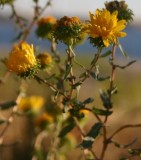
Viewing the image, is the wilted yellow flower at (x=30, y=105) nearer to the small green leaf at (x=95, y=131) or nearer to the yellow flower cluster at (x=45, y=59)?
the yellow flower cluster at (x=45, y=59)

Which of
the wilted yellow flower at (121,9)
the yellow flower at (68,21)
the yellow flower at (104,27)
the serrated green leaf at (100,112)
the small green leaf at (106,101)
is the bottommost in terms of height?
the serrated green leaf at (100,112)

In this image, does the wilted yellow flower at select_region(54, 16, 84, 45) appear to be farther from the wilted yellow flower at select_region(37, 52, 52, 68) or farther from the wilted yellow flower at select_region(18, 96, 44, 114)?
the wilted yellow flower at select_region(18, 96, 44, 114)

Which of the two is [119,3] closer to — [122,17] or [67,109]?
[122,17]

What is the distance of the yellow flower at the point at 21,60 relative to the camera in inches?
75.7

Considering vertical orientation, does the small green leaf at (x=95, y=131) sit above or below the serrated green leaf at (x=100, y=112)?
below

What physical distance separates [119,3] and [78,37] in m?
0.26

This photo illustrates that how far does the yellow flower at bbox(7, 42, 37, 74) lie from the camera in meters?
1.92

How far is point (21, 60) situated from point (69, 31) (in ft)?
0.68

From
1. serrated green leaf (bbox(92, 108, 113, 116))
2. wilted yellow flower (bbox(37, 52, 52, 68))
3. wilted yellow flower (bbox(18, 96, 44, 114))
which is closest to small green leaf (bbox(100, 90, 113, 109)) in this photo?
serrated green leaf (bbox(92, 108, 113, 116))

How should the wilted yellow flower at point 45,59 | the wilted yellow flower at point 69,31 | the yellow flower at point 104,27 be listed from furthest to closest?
the wilted yellow flower at point 45,59, the wilted yellow flower at point 69,31, the yellow flower at point 104,27

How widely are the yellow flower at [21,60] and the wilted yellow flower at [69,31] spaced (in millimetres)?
127

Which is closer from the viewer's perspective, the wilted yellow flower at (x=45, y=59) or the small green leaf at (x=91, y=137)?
the small green leaf at (x=91, y=137)

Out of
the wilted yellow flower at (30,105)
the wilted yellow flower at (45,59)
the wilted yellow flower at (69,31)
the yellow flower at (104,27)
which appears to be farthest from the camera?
the wilted yellow flower at (30,105)

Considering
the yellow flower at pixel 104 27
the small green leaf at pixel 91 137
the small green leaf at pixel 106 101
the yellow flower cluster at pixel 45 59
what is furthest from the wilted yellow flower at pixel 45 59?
the yellow flower at pixel 104 27
